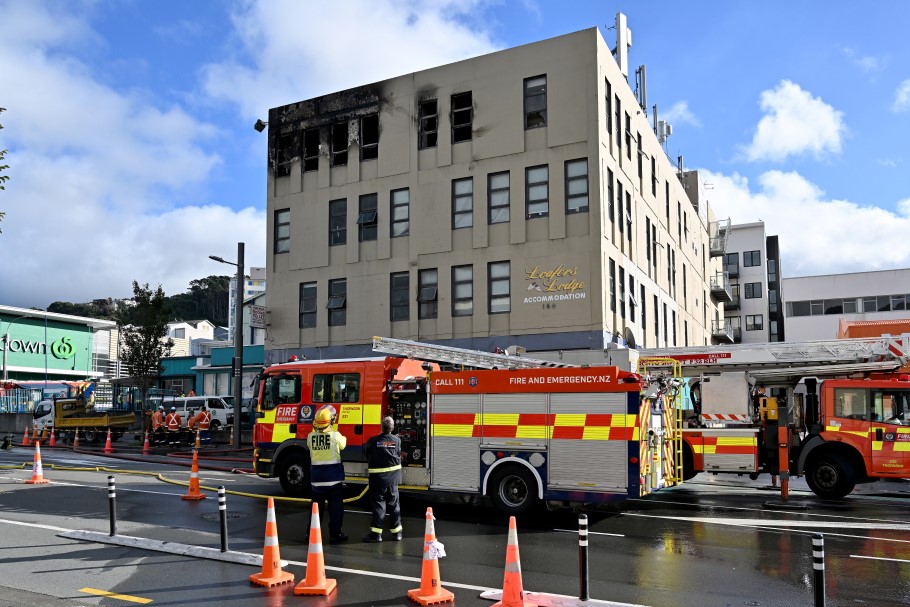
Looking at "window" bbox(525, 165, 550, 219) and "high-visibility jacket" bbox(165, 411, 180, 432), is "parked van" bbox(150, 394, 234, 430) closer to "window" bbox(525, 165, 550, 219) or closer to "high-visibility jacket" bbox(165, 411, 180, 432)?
"high-visibility jacket" bbox(165, 411, 180, 432)

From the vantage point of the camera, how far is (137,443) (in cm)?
3231

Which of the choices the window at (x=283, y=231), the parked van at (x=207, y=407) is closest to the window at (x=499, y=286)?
the window at (x=283, y=231)

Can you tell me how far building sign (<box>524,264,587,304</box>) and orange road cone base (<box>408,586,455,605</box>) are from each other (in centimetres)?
1739

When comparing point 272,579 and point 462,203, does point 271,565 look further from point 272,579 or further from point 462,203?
point 462,203

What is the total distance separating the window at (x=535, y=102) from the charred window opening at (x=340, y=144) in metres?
7.78

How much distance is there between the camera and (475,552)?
9797 mm

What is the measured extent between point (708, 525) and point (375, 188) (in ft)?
65.4

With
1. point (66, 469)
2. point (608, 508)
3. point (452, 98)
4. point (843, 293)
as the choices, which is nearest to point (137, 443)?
point (66, 469)

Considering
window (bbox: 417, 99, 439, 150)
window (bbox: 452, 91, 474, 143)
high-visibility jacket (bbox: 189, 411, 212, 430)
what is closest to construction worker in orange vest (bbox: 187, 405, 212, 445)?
high-visibility jacket (bbox: 189, 411, 212, 430)

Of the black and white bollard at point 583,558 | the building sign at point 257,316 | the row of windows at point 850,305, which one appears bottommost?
the black and white bollard at point 583,558

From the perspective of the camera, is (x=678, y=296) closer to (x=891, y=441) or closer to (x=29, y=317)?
(x=891, y=441)

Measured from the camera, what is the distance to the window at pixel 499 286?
25.8 m

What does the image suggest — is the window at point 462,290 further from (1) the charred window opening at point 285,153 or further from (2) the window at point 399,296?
(1) the charred window opening at point 285,153

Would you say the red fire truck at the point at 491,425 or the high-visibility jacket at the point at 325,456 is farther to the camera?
the red fire truck at the point at 491,425
